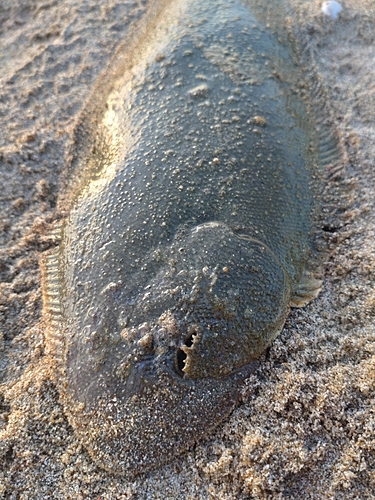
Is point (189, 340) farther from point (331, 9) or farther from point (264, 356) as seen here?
point (331, 9)

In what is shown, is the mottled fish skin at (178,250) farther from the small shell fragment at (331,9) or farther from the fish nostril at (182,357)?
the small shell fragment at (331,9)

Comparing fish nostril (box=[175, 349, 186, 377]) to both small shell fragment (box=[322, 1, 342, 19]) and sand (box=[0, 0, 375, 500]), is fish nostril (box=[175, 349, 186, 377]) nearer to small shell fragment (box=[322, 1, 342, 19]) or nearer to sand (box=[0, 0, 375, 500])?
sand (box=[0, 0, 375, 500])

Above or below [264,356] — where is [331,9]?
above

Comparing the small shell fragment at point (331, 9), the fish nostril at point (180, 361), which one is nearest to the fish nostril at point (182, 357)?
the fish nostril at point (180, 361)

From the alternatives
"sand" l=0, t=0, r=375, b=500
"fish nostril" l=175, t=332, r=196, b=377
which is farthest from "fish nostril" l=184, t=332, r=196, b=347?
"sand" l=0, t=0, r=375, b=500

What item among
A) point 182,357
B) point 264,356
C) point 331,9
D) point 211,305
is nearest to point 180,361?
point 182,357

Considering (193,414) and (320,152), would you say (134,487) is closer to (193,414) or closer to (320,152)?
(193,414)
